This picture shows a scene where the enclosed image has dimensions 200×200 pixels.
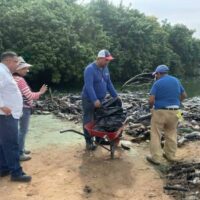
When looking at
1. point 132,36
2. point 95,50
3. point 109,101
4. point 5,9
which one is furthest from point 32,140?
point 132,36

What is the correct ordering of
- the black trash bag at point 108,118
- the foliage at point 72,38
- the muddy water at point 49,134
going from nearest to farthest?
1. the black trash bag at point 108,118
2. the muddy water at point 49,134
3. the foliage at point 72,38

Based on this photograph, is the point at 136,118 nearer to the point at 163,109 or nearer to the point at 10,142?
the point at 163,109

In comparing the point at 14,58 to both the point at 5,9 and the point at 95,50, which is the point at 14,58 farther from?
the point at 95,50

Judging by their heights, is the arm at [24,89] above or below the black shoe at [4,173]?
above

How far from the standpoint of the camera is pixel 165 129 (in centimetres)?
916

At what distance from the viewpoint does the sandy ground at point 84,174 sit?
23.3ft

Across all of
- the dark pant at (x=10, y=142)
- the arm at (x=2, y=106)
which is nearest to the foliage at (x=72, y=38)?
the dark pant at (x=10, y=142)

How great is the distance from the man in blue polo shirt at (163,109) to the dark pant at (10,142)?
2899 millimetres

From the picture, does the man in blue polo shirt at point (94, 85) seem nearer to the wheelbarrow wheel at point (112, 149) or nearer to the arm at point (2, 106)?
the wheelbarrow wheel at point (112, 149)

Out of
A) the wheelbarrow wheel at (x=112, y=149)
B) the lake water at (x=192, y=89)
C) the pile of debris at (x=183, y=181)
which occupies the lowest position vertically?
the lake water at (x=192, y=89)

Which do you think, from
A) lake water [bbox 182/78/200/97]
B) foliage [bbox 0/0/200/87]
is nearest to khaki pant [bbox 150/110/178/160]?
lake water [bbox 182/78/200/97]

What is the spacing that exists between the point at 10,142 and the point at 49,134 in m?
4.07

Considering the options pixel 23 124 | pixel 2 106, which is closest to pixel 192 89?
pixel 23 124

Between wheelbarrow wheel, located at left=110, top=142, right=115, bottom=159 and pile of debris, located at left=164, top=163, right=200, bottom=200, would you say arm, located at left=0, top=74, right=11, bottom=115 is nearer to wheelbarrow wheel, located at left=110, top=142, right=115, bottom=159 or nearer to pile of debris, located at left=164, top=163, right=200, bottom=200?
wheelbarrow wheel, located at left=110, top=142, right=115, bottom=159
